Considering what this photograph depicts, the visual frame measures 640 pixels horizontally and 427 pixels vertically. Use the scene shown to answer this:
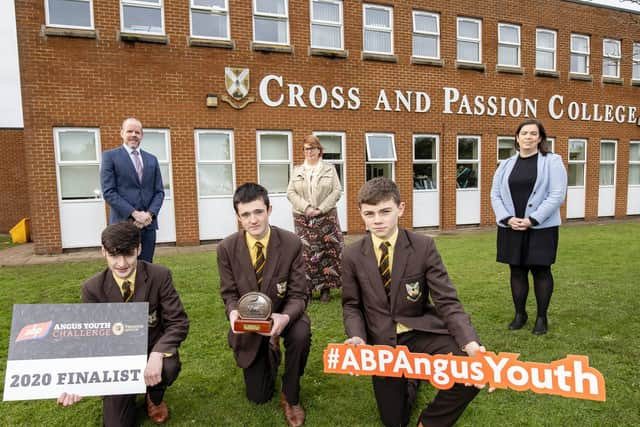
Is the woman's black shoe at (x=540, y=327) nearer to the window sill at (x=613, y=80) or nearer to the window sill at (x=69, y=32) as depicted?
Result: the window sill at (x=69, y=32)

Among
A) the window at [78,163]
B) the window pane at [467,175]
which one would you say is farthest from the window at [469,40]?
the window at [78,163]

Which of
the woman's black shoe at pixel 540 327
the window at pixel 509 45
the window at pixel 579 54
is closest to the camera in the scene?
the woman's black shoe at pixel 540 327

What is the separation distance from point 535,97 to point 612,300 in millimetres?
9728

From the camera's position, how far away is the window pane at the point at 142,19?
892 cm

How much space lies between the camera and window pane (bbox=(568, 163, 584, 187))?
44.4ft

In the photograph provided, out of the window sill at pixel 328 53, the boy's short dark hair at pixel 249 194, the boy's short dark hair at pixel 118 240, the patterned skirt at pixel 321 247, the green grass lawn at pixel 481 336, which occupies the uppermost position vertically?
the window sill at pixel 328 53

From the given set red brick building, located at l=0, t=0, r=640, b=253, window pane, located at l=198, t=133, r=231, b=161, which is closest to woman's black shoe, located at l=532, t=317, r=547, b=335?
red brick building, located at l=0, t=0, r=640, b=253

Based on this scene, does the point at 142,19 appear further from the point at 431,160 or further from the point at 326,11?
the point at 431,160

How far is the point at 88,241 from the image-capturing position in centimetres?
900

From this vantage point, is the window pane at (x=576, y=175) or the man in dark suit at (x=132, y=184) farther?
the window pane at (x=576, y=175)

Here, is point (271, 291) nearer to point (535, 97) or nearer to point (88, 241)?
point (88, 241)

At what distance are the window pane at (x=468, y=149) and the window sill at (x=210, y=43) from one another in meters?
6.83

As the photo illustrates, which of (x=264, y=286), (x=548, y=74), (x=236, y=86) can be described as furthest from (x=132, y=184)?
(x=548, y=74)

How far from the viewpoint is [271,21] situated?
32.6ft
